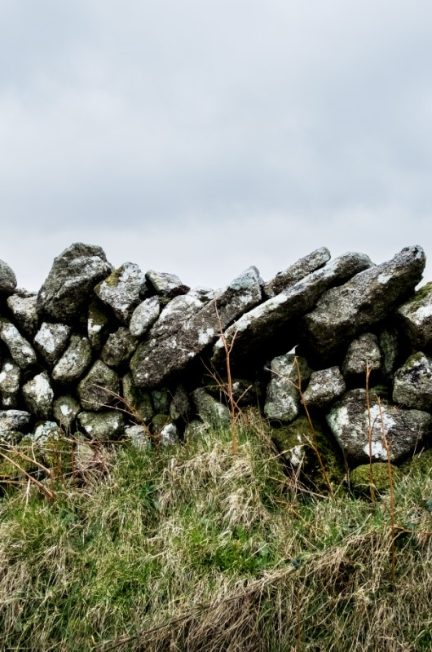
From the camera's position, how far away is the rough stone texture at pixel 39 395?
654 centimetres

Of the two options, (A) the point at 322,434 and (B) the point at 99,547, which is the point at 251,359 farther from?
(B) the point at 99,547

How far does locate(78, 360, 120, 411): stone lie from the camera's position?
631cm

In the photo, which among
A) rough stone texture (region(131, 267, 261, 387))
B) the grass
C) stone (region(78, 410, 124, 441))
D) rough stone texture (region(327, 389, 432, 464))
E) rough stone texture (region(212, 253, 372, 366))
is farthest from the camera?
stone (region(78, 410, 124, 441))

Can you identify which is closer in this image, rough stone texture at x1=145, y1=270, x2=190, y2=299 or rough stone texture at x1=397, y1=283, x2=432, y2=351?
rough stone texture at x1=397, y1=283, x2=432, y2=351

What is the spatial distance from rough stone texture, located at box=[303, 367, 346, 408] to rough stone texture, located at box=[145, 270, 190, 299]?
2.07 metres

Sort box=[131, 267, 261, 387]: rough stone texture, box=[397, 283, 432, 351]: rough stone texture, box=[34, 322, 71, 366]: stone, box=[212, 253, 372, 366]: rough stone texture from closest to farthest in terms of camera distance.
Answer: box=[397, 283, 432, 351]: rough stone texture
box=[212, 253, 372, 366]: rough stone texture
box=[131, 267, 261, 387]: rough stone texture
box=[34, 322, 71, 366]: stone

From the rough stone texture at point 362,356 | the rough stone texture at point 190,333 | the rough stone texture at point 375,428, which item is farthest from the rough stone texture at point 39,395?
the rough stone texture at point 362,356

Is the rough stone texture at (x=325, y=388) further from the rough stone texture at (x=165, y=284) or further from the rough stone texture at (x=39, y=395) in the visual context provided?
the rough stone texture at (x=39, y=395)

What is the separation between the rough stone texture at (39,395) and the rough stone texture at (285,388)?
8.61 ft

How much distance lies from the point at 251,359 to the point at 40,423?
8.59ft

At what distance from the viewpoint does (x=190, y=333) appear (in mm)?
5961

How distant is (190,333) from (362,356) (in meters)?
1.79

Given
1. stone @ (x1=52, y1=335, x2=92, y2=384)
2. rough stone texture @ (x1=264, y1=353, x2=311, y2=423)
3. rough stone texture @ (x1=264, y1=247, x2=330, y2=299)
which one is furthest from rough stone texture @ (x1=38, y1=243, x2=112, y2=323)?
rough stone texture @ (x1=264, y1=353, x2=311, y2=423)

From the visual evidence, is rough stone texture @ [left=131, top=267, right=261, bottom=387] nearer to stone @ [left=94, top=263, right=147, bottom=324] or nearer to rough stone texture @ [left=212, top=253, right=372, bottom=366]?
rough stone texture @ [left=212, top=253, right=372, bottom=366]
